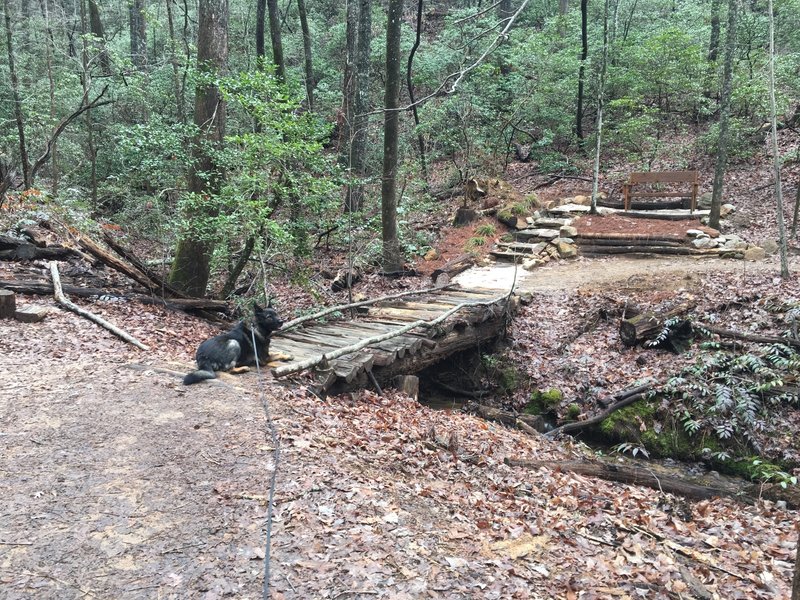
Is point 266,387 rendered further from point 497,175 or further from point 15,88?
point 497,175

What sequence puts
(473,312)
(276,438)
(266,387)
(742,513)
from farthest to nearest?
1. (473,312)
2. (266,387)
3. (742,513)
4. (276,438)

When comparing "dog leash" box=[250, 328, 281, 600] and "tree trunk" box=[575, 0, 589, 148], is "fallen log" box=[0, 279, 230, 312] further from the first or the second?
"tree trunk" box=[575, 0, 589, 148]

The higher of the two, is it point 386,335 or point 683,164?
point 683,164

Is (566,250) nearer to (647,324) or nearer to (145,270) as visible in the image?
(647,324)

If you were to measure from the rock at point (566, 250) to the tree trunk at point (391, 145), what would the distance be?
16.5 feet

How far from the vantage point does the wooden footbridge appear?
7602 mm

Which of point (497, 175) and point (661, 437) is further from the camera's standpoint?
point (497, 175)

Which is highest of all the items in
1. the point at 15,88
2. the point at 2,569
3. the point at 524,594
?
the point at 15,88

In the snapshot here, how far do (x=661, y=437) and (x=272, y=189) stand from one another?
8109 mm

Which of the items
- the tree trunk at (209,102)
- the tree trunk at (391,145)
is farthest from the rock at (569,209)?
Answer: the tree trunk at (209,102)

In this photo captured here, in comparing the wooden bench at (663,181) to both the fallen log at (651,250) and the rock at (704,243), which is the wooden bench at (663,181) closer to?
the rock at (704,243)

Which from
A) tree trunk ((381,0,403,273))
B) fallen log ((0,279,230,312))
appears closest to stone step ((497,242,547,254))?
tree trunk ((381,0,403,273))

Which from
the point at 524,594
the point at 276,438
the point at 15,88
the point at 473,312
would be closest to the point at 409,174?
the point at 473,312

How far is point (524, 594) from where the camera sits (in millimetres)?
3453
